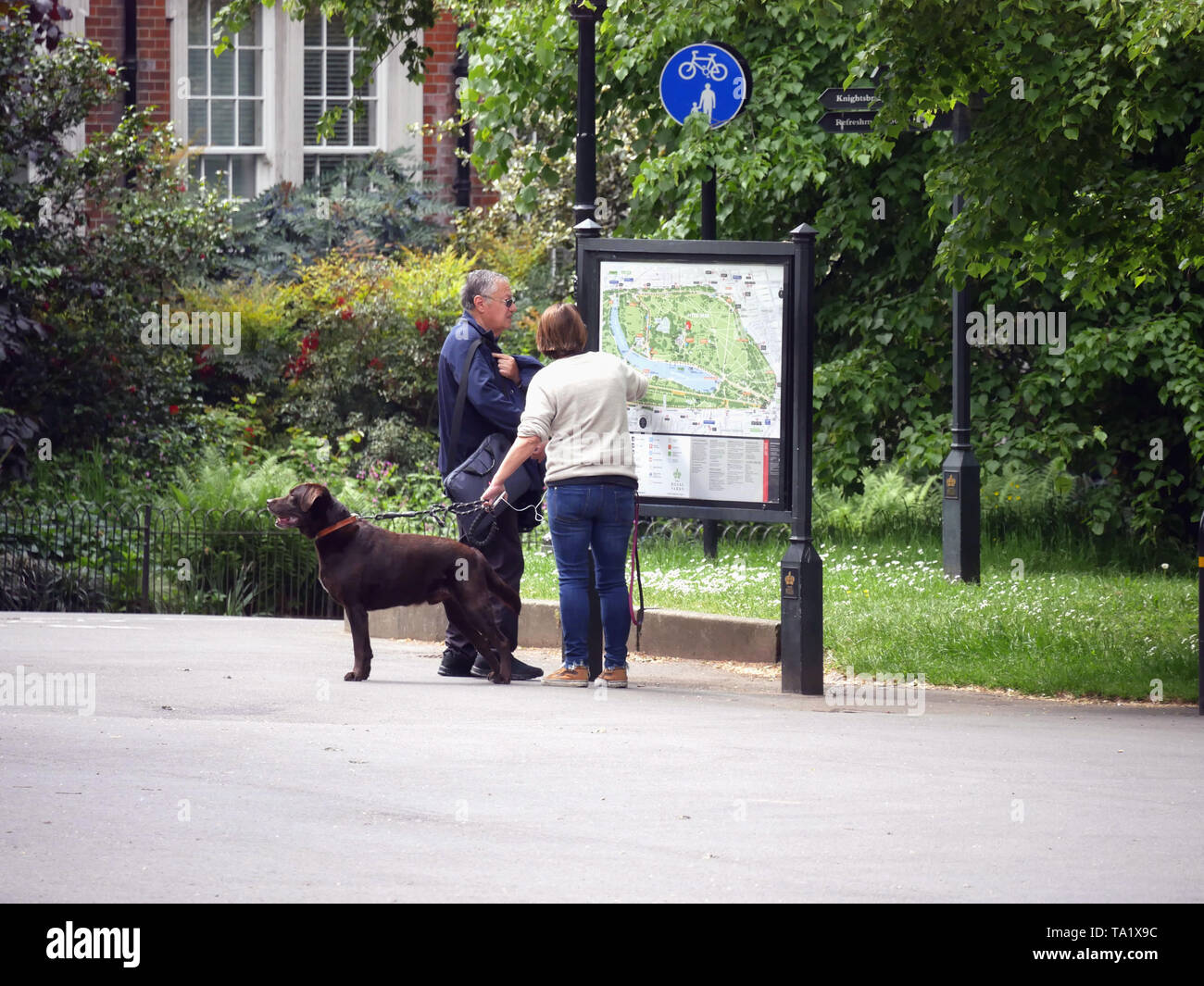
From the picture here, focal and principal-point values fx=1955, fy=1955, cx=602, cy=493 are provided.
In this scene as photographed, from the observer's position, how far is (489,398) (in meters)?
10.1

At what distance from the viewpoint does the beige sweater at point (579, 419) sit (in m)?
9.71

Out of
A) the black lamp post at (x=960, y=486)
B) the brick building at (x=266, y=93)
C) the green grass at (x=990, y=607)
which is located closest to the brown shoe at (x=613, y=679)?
the green grass at (x=990, y=607)

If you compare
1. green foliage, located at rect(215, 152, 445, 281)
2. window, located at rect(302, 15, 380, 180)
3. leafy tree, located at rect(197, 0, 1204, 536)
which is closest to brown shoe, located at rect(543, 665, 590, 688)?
leafy tree, located at rect(197, 0, 1204, 536)

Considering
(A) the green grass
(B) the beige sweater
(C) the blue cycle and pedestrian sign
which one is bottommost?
Result: (A) the green grass

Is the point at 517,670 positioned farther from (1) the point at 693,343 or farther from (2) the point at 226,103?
(2) the point at 226,103

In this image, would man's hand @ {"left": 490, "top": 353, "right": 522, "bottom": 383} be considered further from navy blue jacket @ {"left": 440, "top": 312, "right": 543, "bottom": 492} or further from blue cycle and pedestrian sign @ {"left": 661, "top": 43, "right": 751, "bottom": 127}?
blue cycle and pedestrian sign @ {"left": 661, "top": 43, "right": 751, "bottom": 127}

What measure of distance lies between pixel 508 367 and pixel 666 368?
94 cm

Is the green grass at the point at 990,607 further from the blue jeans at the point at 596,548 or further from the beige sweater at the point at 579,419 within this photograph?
the beige sweater at the point at 579,419

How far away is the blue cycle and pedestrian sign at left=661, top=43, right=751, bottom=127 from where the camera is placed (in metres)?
13.7

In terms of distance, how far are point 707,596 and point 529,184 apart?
7007 millimetres

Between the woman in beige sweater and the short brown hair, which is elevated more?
the short brown hair

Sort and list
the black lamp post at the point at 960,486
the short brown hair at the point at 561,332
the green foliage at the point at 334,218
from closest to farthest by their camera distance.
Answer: the short brown hair at the point at 561,332 → the black lamp post at the point at 960,486 → the green foliage at the point at 334,218

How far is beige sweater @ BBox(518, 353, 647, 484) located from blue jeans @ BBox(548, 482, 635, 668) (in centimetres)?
11

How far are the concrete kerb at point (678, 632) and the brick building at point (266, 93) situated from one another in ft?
46.2
